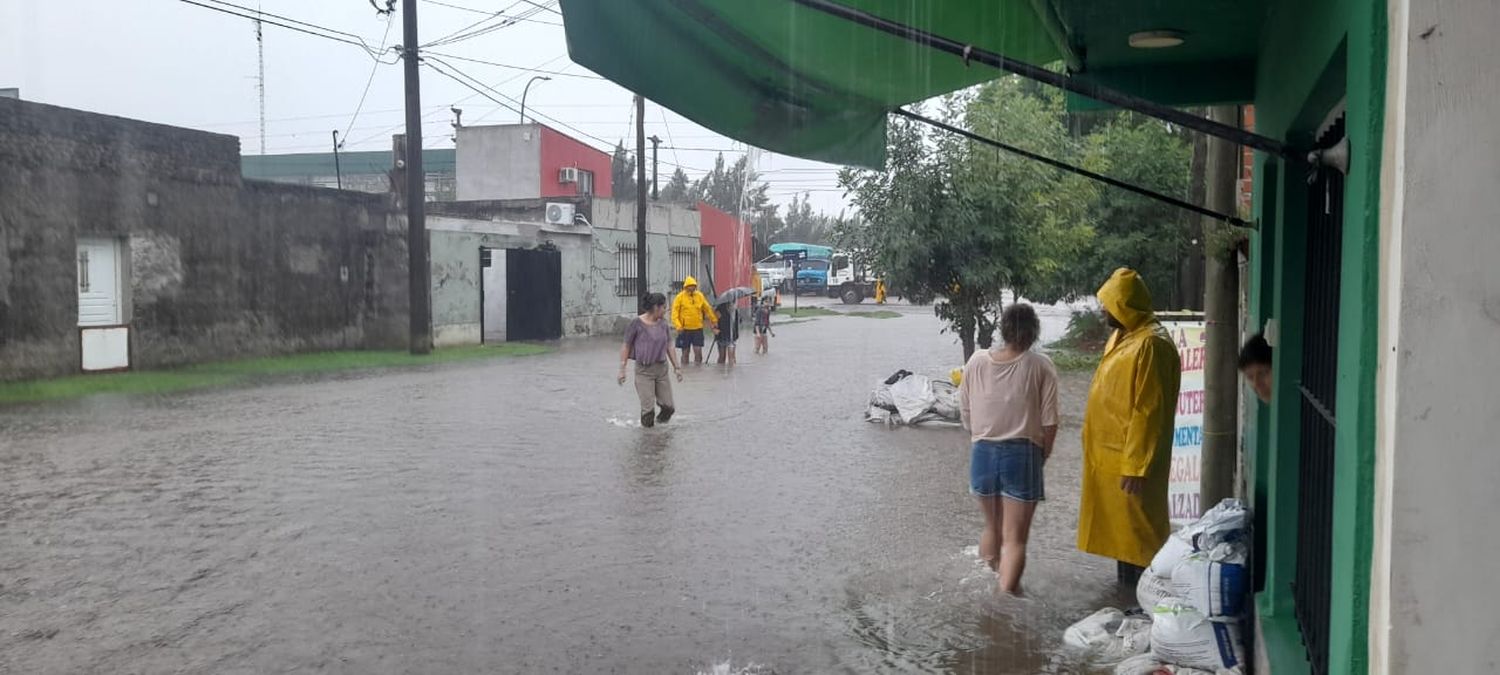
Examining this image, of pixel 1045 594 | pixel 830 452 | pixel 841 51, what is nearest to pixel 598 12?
pixel 841 51

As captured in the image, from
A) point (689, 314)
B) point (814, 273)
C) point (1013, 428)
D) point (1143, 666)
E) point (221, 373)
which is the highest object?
point (814, 273)

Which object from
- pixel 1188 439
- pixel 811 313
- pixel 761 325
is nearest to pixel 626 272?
pixel 761 325

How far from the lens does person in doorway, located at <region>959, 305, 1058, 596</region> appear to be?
5902 millimetres

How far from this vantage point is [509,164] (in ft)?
126

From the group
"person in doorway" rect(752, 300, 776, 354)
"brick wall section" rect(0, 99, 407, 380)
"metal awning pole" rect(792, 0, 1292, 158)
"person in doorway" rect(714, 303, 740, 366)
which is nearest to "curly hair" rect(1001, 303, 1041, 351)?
"metal awning pole" rect(792, 0, 1292, 158)

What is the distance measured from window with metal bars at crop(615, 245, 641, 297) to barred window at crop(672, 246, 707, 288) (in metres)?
2.77

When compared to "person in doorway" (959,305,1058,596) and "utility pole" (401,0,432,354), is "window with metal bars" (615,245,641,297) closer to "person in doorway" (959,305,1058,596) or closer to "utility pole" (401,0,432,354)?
"utility pole" (401,0,432,354)

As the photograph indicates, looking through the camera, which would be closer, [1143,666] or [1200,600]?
[1200,600]

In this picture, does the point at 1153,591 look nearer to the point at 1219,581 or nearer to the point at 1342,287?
the point at 1219,581

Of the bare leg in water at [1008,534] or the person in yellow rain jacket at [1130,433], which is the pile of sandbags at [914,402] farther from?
the person in yellow rain jacket at [1130,433]

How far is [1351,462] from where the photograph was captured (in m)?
1.99

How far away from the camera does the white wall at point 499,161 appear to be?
1500 inches

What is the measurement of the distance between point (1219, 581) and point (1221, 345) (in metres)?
1.95

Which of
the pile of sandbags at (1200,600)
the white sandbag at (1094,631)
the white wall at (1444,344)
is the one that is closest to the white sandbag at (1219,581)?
the pile of sandbags at (1200,600)
